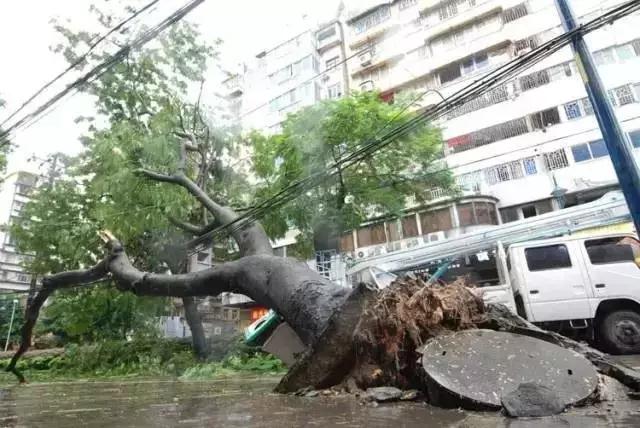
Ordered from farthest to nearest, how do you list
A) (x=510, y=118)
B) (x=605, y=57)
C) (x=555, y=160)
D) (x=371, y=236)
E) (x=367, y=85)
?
(x=367, y=85)
(x=371, y=236)
(x=510, y=118)
(x=555, y=160)
(x=605, y=57)

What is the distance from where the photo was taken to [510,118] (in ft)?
62.6

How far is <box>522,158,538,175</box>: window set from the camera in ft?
58.7

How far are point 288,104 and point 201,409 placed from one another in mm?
26844

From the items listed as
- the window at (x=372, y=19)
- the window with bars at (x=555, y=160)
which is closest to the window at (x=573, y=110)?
the window with bars at (x=555, y=160)

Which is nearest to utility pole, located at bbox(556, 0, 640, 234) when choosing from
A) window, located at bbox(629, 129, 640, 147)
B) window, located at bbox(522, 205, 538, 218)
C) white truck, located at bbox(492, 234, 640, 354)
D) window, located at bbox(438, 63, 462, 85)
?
white truck, located at bbox(492, 234, 640, 354)

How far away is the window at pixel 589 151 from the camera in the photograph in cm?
1648

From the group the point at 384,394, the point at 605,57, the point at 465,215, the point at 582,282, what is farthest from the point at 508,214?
the point at 384,394

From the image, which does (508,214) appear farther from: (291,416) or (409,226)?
(291,416)

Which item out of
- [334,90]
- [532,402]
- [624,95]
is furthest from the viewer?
[334,90]

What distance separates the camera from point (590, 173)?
16.5 meters

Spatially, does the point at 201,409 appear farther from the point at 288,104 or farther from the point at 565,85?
the point at 288,104

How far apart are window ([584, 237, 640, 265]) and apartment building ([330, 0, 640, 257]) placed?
698 centimetres

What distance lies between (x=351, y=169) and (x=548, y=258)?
6656 millimetres

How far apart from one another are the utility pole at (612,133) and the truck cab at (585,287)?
A: 312cm
